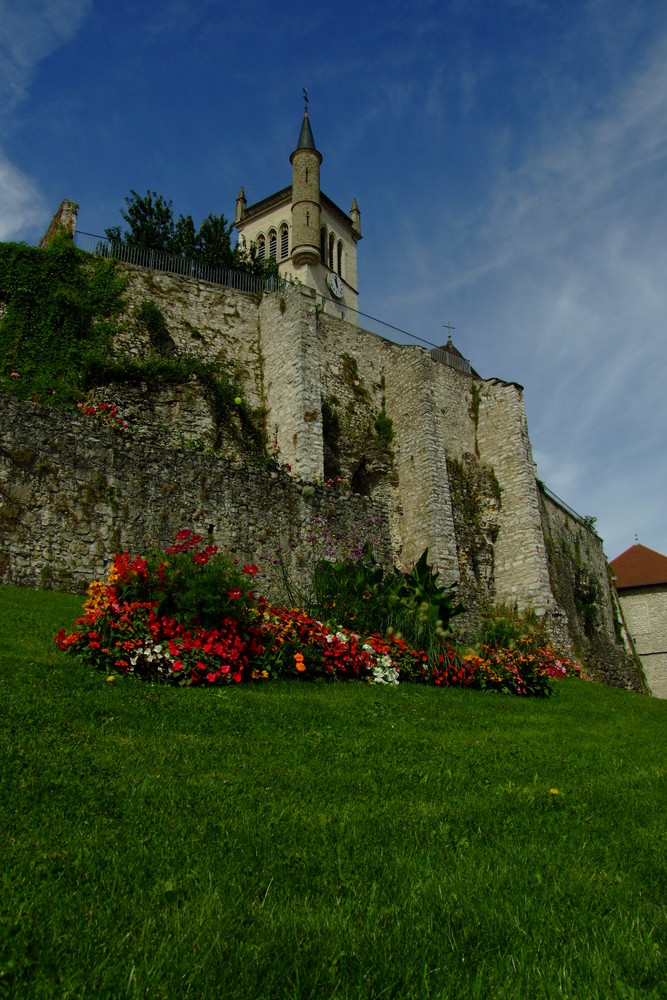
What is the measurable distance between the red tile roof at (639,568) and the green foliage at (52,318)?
96.9ft

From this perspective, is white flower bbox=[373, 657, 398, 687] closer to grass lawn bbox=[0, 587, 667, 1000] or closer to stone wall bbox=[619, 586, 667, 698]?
grass lawn bbox=[0, 587, 667, 1000]

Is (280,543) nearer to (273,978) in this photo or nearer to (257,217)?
(273,978)

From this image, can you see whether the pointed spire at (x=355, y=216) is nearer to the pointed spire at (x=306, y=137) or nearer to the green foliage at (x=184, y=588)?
the pointed spire at (x=306, y=137)

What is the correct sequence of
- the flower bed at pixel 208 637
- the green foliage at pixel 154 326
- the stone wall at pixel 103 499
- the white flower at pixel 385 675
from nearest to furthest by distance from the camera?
the flower bed at pixel 208 637, the white flower at pixel 385 675, the stone wall at pixel 103 499, the green foliage at pixel 154 326

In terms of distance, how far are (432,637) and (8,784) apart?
7.00 meters

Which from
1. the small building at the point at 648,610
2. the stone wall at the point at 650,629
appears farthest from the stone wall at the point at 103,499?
the stone wall at the point at 650,629

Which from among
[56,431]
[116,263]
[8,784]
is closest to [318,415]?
[116,263]

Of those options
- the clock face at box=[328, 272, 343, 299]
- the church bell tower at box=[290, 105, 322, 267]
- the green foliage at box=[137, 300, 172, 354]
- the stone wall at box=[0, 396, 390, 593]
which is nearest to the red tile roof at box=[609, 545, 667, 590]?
the clock face at box=[328, 272, 343, 299]

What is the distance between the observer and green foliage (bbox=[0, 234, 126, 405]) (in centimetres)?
1683

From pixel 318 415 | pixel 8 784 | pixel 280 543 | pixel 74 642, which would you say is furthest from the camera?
pixel 318 415

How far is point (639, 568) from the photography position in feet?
132

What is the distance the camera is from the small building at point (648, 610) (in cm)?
3697

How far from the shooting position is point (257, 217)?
5062 centimetres

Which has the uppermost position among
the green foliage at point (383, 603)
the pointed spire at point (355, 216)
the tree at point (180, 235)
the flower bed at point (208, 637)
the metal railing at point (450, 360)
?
the pointed spire at point (355, 216)
